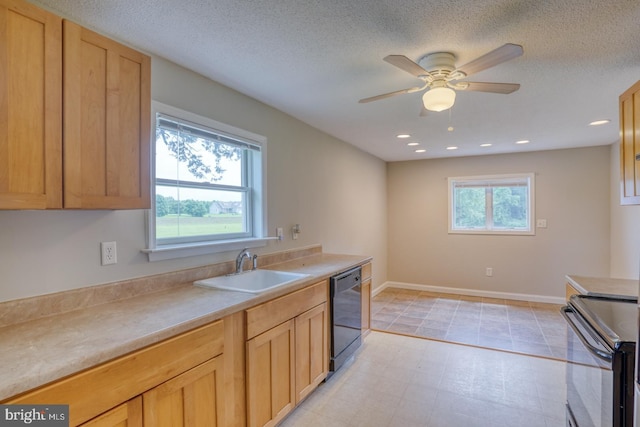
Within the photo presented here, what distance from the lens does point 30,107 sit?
1212mm

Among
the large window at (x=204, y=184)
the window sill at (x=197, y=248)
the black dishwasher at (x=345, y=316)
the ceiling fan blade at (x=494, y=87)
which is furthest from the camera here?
the black dishwasher at (x=345, y=316)

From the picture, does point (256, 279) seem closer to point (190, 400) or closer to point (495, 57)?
point (190, 400)

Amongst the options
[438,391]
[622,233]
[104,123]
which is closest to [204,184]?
[104,123]

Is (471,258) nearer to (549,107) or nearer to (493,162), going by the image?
(493,162)

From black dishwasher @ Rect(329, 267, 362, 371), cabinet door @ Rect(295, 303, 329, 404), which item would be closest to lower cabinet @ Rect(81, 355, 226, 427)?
cabinet door @ Rect(295, 303, 329, 404)

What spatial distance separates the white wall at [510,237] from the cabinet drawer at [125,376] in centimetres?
477

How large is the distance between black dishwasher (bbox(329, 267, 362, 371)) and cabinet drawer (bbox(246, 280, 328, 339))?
181 mm

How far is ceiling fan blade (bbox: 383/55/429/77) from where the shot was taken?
1581 millimetres

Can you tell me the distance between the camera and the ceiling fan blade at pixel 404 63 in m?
1.58

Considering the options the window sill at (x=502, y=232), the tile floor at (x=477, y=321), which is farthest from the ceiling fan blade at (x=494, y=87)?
the window sill at (x=502, y=232)

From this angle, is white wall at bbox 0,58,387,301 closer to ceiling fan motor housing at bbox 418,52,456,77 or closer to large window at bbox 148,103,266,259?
large window at bbox 148,103,266,259

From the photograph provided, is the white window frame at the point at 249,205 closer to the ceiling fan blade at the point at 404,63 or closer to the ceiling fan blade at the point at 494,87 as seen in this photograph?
the ceiling fan blade at the point at 404,63

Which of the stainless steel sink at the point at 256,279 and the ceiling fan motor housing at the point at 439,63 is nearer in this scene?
the ceiling fan motor housing at the point at 439,63

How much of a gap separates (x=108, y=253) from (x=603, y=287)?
3010 mm
